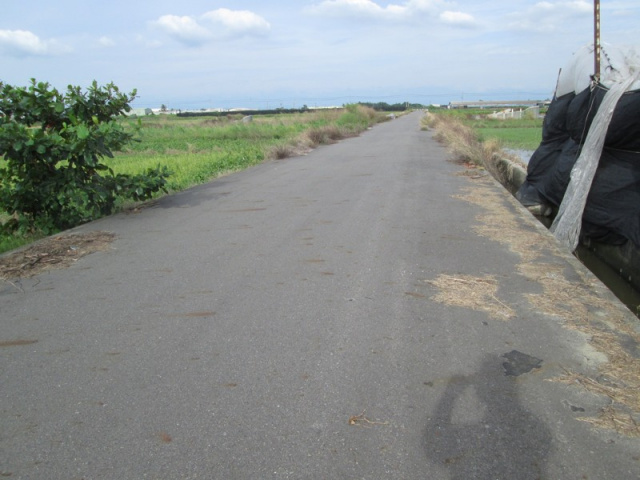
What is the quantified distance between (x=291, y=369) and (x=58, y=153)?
5.77 m

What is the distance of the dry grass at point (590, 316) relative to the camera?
2.89 metres

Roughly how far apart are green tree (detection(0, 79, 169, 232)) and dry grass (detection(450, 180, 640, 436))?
5.49 m

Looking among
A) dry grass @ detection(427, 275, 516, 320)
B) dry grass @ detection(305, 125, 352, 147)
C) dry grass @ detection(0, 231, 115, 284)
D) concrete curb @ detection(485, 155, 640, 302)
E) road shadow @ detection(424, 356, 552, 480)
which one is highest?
dry grass @ detection(305, 125, 352, 147)

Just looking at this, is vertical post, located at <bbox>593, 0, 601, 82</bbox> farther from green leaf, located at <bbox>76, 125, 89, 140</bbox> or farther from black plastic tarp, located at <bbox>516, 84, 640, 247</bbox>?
green leaf, located at <bbox>76, 125, 89, 140</bbox>

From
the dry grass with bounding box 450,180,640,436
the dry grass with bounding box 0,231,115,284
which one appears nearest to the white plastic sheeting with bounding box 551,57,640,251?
the dry grass with bounding box 450,180,640,436

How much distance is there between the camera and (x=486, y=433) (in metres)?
2.68

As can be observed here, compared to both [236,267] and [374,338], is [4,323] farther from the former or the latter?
[374,338]

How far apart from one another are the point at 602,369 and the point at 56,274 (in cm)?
506

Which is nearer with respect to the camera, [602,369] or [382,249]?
[602,369]

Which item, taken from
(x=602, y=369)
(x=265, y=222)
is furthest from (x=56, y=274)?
(x=602, y=369)

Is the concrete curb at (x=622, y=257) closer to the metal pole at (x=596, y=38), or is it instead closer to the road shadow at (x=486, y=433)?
the metal pole at (x=596, y=38)

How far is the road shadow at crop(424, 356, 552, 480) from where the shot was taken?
2.44 meters

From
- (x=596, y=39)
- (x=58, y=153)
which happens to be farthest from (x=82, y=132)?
(x=596, y=39)

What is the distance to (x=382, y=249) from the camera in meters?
5.86
